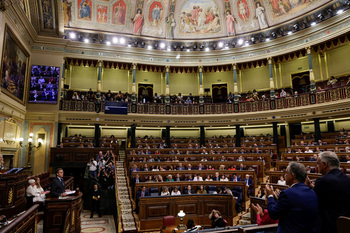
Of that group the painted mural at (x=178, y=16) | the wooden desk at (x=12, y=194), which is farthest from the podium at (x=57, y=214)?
the painted mural at (x=178, y=16)

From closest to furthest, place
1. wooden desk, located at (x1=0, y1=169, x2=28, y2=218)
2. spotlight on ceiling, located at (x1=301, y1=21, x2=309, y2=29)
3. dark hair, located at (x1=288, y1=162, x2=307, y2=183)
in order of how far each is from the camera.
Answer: dark hair, located at (x1=288, y1=162, x2=307, y2=183)
wooden desk, located at (x1=0, y1=169, x2=28, y2=218)
spotlight on ceiling, located at (x1=301, y1=21, x2=309, y2=29)

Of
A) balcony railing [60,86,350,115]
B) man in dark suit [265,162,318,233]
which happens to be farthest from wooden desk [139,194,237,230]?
balcony railing [60,86,350,115]

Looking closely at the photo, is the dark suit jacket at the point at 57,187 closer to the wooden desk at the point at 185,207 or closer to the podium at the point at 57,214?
the podium at the point at 57,214

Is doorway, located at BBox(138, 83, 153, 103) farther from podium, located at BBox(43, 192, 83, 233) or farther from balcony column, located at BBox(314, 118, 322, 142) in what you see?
podium, located at BBox(43, 192, 83, 233)

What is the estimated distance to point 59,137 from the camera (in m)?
16.2

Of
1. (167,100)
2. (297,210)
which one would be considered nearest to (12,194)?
(297,210)

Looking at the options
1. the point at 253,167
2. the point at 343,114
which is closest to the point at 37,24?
the point at 253,167

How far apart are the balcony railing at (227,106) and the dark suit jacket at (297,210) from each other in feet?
46.3

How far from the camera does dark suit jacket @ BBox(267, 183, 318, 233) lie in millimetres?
2236

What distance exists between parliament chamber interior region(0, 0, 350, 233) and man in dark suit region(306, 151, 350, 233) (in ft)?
17.9

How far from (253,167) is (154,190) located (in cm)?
501

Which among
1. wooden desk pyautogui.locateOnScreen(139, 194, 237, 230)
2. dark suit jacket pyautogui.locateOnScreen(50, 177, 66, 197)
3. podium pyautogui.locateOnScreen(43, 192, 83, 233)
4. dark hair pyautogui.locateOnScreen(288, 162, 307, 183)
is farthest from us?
wooden desk pyautogui.locateOnScreen(139, 194, 237, 230)

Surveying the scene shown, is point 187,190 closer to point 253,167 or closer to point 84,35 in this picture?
point 253,167

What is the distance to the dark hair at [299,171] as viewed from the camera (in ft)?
7.75
